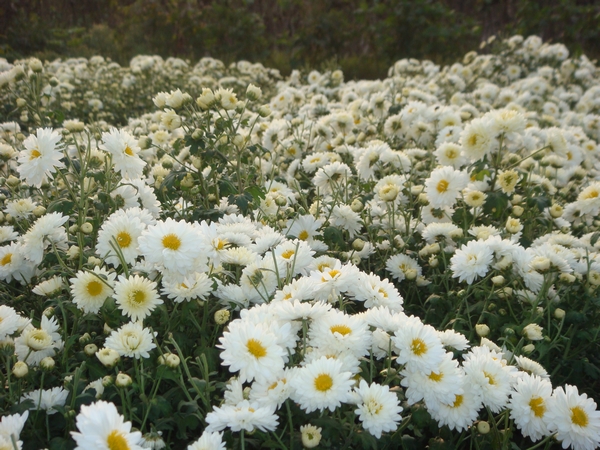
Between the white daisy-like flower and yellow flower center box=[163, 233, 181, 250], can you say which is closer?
the white daisy-like flower

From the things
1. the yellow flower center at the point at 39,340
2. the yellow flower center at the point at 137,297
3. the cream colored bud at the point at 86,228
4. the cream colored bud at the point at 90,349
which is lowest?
the cream colored bud at the point at 90,349

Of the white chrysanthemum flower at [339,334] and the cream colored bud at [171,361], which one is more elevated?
the white chrysanthemum flower at [339,334]

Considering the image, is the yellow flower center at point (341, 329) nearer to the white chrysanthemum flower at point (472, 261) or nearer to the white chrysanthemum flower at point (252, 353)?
the white chrysanthemum flower at point (252, 353)

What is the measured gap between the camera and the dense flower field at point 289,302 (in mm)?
1425

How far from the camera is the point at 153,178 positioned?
282cm

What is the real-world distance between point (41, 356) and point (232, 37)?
8.93m

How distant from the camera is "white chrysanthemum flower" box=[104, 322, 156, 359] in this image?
4.88 ft

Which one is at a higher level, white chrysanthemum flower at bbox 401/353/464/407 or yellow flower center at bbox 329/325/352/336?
yellow flower center at bbox 329/325/352/336

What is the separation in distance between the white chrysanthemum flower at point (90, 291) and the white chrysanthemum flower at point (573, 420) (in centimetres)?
134

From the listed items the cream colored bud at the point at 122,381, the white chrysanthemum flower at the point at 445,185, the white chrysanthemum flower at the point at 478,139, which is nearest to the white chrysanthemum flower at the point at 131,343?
the cream colored bud at the point at 122,381

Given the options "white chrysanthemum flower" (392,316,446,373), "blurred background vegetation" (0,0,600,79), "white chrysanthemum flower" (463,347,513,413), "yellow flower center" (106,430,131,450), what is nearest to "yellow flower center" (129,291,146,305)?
"yellow flower center" (106,430,131,450)

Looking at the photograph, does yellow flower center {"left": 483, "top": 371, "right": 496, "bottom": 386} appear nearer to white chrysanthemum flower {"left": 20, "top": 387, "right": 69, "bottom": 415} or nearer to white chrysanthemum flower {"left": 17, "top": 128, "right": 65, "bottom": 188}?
white chrysanthemum flower {"left": 20, "top": 387, "right": 69, "bottom": 415}

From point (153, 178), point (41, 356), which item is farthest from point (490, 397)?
point (153, 178)

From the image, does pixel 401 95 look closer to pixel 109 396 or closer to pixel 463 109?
pixel 463 109
